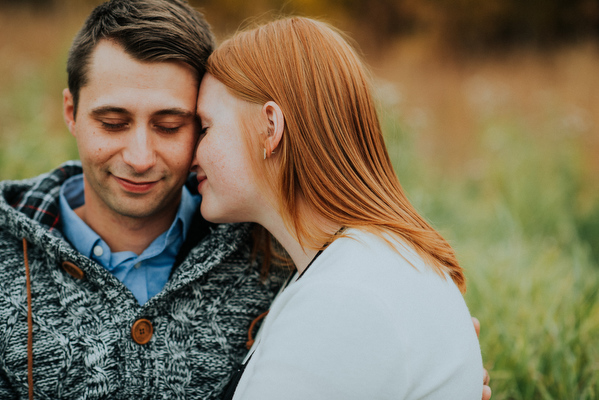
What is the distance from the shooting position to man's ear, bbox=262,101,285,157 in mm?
1535

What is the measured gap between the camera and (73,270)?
1.73 m

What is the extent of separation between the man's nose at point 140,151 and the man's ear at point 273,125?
1.55 feet

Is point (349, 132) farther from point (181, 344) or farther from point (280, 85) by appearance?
point (181, 344)

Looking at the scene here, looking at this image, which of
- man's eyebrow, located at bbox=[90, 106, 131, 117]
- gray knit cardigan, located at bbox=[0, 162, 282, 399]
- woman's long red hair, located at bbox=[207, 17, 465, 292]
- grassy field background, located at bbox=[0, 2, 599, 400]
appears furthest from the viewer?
grassy field background, located at bbox=[0, 2, 599, 400]

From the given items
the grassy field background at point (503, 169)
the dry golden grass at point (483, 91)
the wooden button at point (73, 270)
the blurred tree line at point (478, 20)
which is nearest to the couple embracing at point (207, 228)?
the wooden button at point (73, 270)

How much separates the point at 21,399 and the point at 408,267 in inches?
52.9

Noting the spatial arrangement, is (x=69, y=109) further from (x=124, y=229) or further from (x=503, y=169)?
(x=503, y=169)

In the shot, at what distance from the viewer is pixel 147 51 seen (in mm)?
1783

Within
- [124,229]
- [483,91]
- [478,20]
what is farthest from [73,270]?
[478,20]

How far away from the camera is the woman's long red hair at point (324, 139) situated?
4.95 feet

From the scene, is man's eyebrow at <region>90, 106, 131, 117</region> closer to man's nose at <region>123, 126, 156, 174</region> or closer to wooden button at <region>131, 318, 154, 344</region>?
man's nose at <region>123, 126, 156, 174</region>

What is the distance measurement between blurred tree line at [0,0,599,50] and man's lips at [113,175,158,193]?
795cm

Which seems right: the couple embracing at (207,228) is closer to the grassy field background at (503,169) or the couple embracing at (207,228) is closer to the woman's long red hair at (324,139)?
the woman's long red hair at (324,139)

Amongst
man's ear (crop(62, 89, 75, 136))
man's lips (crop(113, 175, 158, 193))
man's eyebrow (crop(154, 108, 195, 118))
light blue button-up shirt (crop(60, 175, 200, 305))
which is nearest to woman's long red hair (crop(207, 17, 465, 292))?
man's eyebrow (crop(154, 108, 195, 118))
